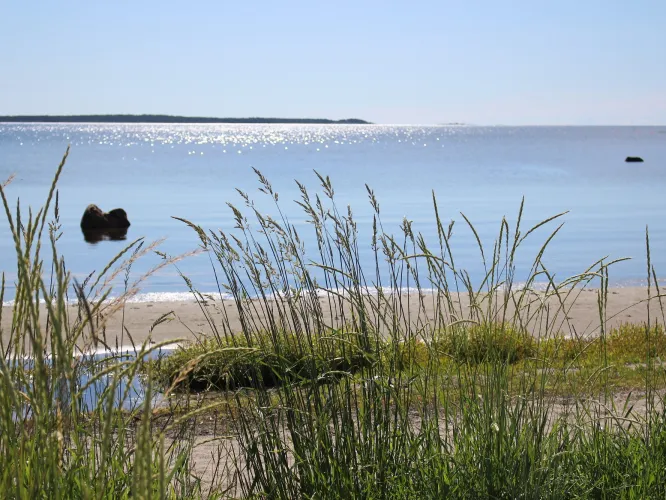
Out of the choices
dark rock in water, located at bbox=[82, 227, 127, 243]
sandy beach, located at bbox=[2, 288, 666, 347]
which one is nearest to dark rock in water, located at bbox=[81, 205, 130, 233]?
dark rock in water, located at bbox=[82, 227, 127, 243]

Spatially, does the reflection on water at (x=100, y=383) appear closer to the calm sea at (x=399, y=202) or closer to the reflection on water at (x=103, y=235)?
the calm sea at (x=399, y=202)

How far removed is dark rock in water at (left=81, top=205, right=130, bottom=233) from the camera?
27.9 metres

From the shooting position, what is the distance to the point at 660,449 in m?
3.76

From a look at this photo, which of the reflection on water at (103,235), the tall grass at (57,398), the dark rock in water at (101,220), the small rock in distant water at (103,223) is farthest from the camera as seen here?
the dark rock in water at (101,220)

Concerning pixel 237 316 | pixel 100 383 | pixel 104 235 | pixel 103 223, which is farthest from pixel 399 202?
pixel 100 383

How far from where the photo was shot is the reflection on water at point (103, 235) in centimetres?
2648

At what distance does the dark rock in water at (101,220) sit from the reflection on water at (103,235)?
11 centimetres

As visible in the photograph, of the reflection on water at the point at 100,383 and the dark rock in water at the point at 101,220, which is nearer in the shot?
the reflection on water at the point at 100,383

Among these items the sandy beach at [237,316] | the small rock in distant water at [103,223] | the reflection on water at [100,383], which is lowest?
the sandy beach at [237,316]

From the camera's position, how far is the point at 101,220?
28.0m

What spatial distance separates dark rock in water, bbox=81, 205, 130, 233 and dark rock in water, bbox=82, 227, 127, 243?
11 cm

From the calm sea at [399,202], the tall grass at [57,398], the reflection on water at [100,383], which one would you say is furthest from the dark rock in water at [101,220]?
the tall grass at [57,398]

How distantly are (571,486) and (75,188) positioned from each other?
170 ft

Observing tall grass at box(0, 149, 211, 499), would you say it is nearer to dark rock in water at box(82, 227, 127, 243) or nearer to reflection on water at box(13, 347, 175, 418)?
reflection on water at box(13, 347, 175, 418)
